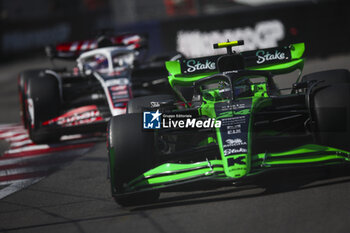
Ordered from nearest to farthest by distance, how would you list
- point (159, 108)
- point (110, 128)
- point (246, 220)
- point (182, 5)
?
point (246, 220) < point (110, 128) < point (159, 108) < point (182, 5)

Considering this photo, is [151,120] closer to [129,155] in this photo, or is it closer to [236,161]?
[129,155]

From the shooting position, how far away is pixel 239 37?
18.0 meters

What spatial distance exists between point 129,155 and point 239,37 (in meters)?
12.5

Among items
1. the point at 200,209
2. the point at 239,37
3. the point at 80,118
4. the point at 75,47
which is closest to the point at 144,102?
the point at 200,209

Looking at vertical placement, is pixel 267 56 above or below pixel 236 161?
above

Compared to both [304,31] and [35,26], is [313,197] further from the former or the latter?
[35,26]

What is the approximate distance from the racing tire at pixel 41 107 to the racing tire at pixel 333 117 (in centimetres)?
555

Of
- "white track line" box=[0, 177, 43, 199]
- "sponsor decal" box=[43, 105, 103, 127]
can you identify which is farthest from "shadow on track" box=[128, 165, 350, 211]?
"sponsor decal" box=[43, 105, 103, 127]

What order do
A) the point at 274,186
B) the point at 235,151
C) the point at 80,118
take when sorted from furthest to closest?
the point at 80,118, the point at 274,186, the point at 235,151

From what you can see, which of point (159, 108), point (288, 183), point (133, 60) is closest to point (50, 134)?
point (133, 60)

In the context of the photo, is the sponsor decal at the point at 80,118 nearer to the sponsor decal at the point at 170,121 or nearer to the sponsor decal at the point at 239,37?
the sponsor decal at the point at 170,121

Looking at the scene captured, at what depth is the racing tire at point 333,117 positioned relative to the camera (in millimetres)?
5922

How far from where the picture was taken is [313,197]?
5.44 meters

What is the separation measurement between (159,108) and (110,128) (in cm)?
75
